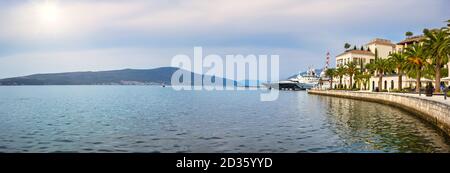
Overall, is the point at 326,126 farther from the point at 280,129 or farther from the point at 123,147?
the point at 123,147

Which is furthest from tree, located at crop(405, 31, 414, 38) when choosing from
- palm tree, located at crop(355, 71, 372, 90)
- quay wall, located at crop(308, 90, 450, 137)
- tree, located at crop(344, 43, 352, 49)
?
quay wall, located at crop(308, 90, 450, 137)

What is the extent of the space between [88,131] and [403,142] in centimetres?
2061

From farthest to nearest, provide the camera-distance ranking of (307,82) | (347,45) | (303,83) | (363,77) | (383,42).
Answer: (307,82) → (303,83) → (347,45) → (383,42) → (363,77)

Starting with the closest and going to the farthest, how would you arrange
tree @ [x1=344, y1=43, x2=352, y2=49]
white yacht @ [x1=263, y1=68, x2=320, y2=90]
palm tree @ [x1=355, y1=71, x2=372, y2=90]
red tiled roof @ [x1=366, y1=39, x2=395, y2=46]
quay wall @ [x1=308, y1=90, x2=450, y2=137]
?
quay wall @ [x1=308, y1=90, x2=450, y2=137] < palm tree @ [x1=355, y1=71, x2=372, y2=90] < red tiled roof @ [x1=366, y1=39, x2=395, y2=46] < tree @ [x1=344, y1=43, x2=352, y2=49] < white yacht @ [x1=263, y1=68, x2=320, y2=90]

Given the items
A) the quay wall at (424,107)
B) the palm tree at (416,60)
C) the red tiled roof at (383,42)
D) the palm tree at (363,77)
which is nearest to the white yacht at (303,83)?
the red tiled roof at (383,42)

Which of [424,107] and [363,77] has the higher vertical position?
[363,77]

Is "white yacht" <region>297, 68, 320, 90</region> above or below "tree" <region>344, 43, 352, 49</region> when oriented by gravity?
below

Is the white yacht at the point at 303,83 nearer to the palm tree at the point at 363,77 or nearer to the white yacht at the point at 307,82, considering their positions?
the white yacht at the point at 307,82

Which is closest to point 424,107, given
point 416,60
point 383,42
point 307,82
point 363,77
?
point 416,60

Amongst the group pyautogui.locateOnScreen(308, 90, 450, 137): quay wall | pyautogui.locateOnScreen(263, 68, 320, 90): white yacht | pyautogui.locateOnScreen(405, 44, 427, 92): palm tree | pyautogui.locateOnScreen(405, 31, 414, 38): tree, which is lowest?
pyautogui.locateOnScreen(308, 90, 450, 137): quay wall

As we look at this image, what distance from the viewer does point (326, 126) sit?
1175 inches

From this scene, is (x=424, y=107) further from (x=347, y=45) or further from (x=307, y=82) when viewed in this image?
(x=307, y=82)

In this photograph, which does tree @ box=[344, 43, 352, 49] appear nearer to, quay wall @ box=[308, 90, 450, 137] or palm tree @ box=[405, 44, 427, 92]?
palm tree @ box=[405, 44, 427, 92]

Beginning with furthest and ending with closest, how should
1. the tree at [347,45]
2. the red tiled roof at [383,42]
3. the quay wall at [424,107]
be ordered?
the tree at [347,45], the red tiled roof at [383,42], the quay wall at [424,107]
